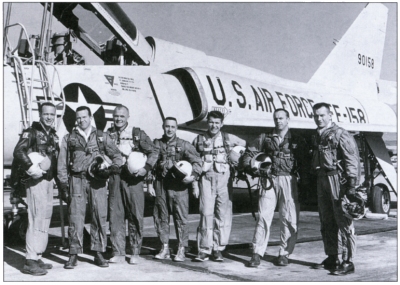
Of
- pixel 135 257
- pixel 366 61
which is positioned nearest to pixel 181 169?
pixel 135 257

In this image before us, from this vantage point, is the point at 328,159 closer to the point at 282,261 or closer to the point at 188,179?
the point at 282,261

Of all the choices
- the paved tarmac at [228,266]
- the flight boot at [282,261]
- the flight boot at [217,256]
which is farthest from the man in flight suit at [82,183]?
the flight boot at [282,261]

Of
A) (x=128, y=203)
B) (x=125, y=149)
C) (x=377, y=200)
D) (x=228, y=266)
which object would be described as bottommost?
(x=228, y=266)

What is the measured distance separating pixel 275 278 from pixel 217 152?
55.6 inches

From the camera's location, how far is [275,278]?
3863 millimetres

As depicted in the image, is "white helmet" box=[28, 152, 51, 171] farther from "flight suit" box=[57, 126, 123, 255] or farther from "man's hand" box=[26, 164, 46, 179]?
"flight suit" box=[57, 126, 123, 255]

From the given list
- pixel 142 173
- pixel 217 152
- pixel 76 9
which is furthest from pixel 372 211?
pixel 76 9

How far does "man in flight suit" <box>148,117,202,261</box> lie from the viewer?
456 centimetres

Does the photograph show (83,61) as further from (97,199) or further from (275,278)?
(275,278)

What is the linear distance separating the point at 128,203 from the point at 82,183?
20.0 inches

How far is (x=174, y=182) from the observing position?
4.62 meters

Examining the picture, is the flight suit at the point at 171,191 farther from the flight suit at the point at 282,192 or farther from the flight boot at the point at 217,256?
the flight suit at the point at 282,192

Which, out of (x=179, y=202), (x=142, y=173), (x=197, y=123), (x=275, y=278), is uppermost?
(x=197, y=123)

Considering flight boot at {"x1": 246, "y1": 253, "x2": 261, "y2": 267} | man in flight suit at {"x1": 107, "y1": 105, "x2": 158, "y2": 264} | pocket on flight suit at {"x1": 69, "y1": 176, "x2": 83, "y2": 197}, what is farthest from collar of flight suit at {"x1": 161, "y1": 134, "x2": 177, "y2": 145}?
flight boot at {"x1": 246, "y1": 253, "x2": 261, "y2": 267}
